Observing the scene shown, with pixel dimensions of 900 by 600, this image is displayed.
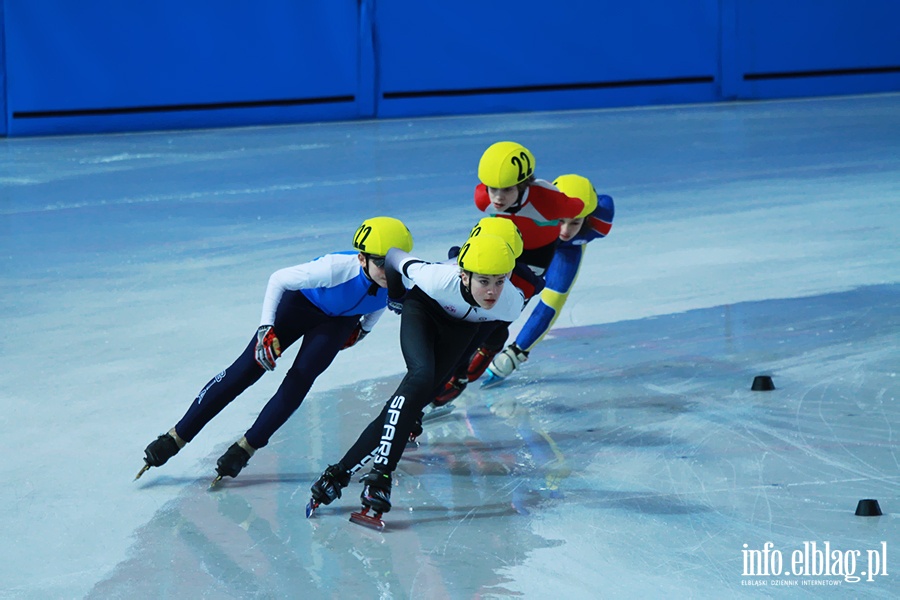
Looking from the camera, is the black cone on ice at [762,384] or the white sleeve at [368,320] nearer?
the white sleeve at [368,320]

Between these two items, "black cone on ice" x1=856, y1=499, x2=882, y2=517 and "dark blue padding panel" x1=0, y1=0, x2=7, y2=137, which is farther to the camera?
"dark blue padding panel" x1=0, y1=0, x2=7, y2=137

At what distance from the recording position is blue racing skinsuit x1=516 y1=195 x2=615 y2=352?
574cm

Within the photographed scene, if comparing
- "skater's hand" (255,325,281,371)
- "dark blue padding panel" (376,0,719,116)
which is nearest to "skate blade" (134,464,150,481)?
"skater's hand" (255,325,281,371)

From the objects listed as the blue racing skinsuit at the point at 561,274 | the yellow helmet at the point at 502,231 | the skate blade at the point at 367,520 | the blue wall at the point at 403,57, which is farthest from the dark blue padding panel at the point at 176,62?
the skate blade at the point at 367,520

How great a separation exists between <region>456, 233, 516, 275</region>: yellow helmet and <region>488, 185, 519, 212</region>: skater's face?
0.91 metres

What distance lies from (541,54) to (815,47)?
165 inches

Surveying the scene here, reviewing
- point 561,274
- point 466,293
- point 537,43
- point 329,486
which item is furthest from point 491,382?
point 537,43

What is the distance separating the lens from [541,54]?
16438 millimetres

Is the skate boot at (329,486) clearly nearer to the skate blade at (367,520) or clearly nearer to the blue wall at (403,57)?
the skate blade at (367,520)

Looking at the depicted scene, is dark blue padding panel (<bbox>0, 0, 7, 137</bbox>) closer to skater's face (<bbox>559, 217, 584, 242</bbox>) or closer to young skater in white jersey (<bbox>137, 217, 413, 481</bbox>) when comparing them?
skater's face (<bbox>559, 217, 584, 242</bbox>)

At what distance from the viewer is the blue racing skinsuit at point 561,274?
574cm

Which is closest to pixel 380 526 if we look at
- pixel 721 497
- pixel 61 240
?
pixel 721 497

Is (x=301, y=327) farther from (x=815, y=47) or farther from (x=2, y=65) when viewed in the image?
(x=815, y=47)

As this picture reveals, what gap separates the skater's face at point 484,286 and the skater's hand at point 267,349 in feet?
2.37
